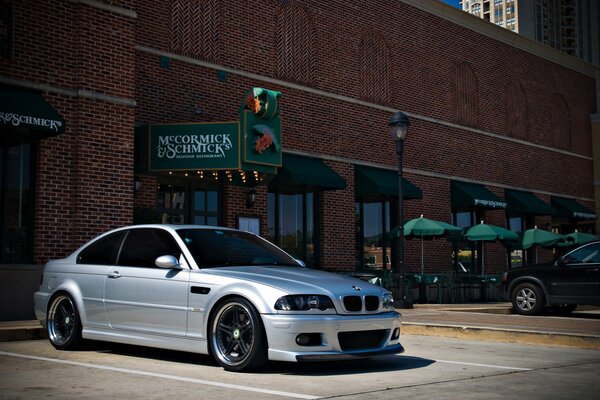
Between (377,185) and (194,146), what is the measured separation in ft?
25.0

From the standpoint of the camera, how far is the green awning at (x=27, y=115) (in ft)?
43.4

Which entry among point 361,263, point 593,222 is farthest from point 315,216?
point 593,222

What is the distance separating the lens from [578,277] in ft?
52.1

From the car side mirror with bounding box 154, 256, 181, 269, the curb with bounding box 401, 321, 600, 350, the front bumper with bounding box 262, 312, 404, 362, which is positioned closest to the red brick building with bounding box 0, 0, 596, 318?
the curb with bounding box 401, 321, 600, 350

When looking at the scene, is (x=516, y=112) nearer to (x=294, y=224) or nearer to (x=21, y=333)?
(x=294, y=224)

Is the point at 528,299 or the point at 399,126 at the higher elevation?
the point at 399,126

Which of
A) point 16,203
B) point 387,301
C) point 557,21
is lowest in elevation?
point 387,301

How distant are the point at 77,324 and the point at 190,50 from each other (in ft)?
35.9

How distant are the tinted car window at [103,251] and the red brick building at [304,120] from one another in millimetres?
4791

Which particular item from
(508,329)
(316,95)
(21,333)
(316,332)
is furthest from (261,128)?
(316,332)

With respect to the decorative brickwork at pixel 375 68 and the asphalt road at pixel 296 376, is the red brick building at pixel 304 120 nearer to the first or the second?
the decorative brickwork at pixel 375 68

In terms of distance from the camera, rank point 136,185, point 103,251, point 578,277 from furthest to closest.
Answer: point 136,185
point 578,277
point 103,251

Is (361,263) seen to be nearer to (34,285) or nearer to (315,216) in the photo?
(315,216)

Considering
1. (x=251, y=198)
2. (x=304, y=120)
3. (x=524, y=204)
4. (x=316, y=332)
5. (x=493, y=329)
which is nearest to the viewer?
(x=316, y=332)
